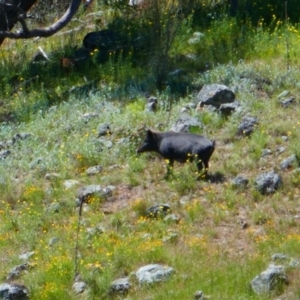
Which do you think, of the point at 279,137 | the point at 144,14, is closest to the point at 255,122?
the point at 279,137

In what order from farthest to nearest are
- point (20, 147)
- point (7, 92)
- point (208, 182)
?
point (7, 92), point (20, 147), point (208, 182)

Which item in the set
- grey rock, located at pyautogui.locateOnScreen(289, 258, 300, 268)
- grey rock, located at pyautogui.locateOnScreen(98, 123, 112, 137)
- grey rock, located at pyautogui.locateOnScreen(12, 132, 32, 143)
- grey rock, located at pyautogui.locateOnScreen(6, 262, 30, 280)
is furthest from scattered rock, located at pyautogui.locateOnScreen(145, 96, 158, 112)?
grey rock, located at pyautogui.locateOnScreen(289, 258, 300, 268)

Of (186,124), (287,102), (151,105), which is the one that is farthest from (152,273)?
(151,105)

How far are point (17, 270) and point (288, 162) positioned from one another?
4042 millimetres

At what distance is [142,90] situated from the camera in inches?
632

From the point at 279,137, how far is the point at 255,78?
2.05m

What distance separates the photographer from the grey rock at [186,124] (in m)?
14.1

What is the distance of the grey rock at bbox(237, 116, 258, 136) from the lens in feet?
45.2

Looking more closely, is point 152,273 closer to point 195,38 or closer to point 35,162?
point 35,162

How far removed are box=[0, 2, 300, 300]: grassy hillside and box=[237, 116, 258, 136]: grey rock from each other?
0.09m

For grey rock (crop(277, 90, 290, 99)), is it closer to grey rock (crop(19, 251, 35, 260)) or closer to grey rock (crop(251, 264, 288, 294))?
grey rock (crop(19, 251, 35, 260))

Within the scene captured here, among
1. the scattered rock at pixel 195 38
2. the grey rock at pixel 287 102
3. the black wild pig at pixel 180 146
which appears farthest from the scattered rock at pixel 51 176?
the scattered rock at pixel 195 38

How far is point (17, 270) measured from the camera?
35.9 feet

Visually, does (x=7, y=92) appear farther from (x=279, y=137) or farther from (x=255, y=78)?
(x=279, y=137)
